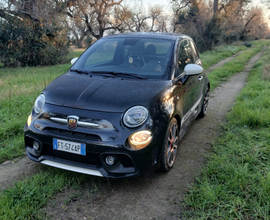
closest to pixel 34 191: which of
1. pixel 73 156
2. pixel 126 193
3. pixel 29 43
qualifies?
pixel 73 156

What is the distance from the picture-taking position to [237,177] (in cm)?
292

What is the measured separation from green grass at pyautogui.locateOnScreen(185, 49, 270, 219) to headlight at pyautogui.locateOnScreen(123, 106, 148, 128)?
96 centimetres

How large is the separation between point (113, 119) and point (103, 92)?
1.47 ft

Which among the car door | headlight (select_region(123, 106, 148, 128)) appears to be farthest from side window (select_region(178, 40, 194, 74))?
headlight (select_region(123, 106, 148, 128))

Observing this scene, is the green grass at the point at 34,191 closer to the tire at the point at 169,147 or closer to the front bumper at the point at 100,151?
the front bumper at the point at 100,151

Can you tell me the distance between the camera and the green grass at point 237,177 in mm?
2445

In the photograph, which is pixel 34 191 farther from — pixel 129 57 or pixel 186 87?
pixel 186 87

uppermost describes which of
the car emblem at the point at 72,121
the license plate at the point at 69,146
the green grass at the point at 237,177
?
the car emblem at the point at 72,121

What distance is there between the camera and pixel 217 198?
2611mm

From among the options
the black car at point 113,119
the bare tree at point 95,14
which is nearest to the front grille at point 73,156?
the black car at point 113,119

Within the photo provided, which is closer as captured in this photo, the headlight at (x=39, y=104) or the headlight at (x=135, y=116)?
the headlight at (x=135, y=116)

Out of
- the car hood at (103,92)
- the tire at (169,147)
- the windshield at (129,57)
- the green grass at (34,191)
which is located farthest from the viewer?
the windshield at (129,57)

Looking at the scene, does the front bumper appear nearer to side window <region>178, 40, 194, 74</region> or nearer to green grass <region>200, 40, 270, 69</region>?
side window <region>178, 40, 194, 74</region>

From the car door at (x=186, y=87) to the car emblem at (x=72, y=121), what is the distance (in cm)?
138
